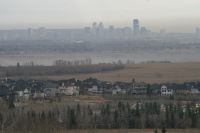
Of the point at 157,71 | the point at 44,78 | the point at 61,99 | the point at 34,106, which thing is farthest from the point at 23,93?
the point at 157,71

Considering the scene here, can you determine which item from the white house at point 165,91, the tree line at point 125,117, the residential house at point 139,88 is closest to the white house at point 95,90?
the residential house at point 139,88

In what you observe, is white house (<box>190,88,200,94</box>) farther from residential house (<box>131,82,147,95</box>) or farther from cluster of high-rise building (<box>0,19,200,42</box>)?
cluster of high-rise building (<box>0,19,200,42</box>)

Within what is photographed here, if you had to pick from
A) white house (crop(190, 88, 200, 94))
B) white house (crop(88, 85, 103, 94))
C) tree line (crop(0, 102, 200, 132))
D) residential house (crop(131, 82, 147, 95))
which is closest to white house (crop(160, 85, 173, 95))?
residential house (crop(131, 82, 147, 95))

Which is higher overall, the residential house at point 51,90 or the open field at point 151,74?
the open field at point 151,74

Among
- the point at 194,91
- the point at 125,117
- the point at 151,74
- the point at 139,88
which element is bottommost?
the point at 125,117

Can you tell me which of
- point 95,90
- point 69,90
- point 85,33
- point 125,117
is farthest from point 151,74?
point 85,33

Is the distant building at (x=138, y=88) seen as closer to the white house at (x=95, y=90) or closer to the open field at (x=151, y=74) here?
the white house at (x=95, y=90)

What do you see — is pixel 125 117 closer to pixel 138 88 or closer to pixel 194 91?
pixel 194 91

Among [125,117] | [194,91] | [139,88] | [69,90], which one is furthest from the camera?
[139,88]

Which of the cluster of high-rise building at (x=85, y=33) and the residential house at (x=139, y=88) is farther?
the cluster of high-rise building at (x=85, y=33)
